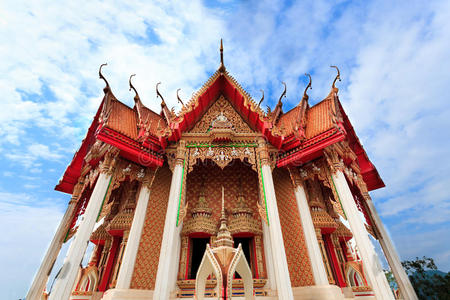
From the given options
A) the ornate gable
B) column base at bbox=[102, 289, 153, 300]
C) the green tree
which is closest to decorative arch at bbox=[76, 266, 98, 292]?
column base at bbox=[102, 289, 153, 300]

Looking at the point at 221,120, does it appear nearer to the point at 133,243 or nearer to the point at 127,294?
the point at 133,243

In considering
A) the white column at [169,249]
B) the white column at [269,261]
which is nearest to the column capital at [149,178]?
the white column at [169,249]

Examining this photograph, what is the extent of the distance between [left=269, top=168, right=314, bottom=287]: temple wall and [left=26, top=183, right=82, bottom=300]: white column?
722cm

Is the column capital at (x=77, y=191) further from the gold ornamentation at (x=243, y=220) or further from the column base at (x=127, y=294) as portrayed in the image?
the gold ornamentation at (x=243, y=220)

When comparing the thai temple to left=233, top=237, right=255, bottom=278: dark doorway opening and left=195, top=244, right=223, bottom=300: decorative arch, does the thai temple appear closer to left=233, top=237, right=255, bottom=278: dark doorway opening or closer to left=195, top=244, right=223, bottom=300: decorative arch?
left=233, top=237, right=255, bottom=278: dark doorway opening

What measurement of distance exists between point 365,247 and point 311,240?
5.04 ft

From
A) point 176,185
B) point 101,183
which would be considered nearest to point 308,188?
point 176,185

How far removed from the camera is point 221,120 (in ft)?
27.1

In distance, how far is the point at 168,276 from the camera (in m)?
5.13

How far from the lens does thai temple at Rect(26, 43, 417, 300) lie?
5.74 metres

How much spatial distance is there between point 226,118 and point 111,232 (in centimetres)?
572


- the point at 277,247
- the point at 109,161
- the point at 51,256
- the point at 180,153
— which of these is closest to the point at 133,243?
the point at 109,161

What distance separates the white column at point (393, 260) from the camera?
585 centimetres

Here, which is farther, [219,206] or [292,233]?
[219,206]
